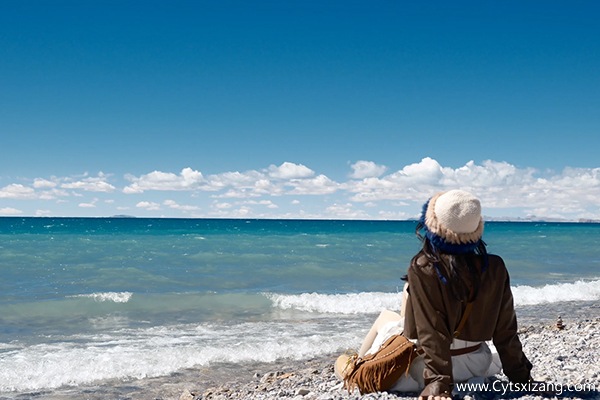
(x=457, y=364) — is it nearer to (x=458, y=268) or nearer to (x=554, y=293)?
(x=458, y=268)

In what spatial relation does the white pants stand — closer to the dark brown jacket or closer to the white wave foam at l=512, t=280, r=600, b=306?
the dark brown jacket

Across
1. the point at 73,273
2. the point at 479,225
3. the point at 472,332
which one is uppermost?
the point at 479,225

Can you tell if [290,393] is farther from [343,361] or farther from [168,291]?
[168,291]

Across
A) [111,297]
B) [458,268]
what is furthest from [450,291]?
[111,297]

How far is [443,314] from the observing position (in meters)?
3.85

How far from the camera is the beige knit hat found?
3.79 metres

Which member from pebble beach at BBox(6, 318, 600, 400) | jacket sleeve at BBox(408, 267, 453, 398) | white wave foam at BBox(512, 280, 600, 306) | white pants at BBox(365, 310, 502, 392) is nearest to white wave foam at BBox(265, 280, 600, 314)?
white wave foam at BBox(512, 280, 600, 306)

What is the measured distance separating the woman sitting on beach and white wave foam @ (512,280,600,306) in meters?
12.4

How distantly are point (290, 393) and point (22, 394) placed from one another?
4.17 metres

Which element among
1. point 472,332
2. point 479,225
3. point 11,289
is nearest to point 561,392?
point 472,332

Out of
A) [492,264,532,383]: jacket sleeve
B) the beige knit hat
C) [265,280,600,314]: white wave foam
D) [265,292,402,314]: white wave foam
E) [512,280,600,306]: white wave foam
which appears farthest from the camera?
[512,280,600,306]: white wave foam

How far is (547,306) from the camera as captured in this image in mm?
14977

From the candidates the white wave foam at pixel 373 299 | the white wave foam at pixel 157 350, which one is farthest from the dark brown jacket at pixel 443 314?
the white wave foam at pixel 373 299

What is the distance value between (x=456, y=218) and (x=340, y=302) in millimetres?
11877
